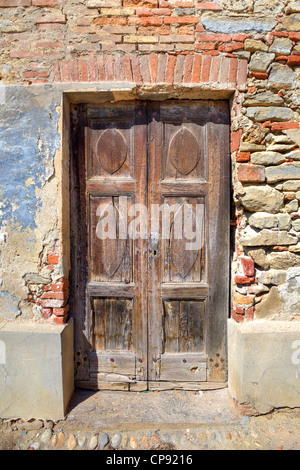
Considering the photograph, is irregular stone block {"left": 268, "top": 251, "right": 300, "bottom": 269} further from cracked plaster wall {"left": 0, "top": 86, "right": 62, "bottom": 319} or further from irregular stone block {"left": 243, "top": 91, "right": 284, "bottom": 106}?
cracked plaster wall {"left": 0, "top": 86, "right": 62, "bottom": 319}

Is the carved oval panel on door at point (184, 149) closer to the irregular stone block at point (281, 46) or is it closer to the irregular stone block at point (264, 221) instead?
the irregular stone block at point (264, 221)

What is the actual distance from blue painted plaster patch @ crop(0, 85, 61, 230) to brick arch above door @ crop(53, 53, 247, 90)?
25cm

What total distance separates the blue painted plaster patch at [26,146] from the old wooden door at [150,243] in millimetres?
243

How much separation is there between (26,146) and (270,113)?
197 centimetres

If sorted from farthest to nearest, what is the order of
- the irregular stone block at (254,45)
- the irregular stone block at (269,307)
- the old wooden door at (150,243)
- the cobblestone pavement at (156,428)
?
the old wooden door at (150,243)
the irregular stone block at (269,307)
the irregular stone block at (254,45)
the cobblestone pavement at (156,428)

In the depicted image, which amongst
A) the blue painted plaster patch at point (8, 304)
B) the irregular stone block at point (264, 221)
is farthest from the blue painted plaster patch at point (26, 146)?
the irregular stone block at point (264, 221)

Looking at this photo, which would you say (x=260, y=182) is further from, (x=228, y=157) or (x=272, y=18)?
(x=272, y=18)

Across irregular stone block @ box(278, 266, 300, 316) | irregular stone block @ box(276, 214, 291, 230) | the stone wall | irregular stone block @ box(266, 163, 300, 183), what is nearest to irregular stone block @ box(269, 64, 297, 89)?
the stone wall

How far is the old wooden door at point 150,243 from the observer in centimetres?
240

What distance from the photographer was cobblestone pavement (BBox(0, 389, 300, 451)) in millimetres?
2012

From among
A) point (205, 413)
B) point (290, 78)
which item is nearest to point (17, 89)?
point (290, 78)

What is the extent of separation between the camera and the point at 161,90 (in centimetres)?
222

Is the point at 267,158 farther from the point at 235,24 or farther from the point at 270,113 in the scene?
the point at 235,24

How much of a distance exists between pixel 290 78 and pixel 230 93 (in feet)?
1.55
